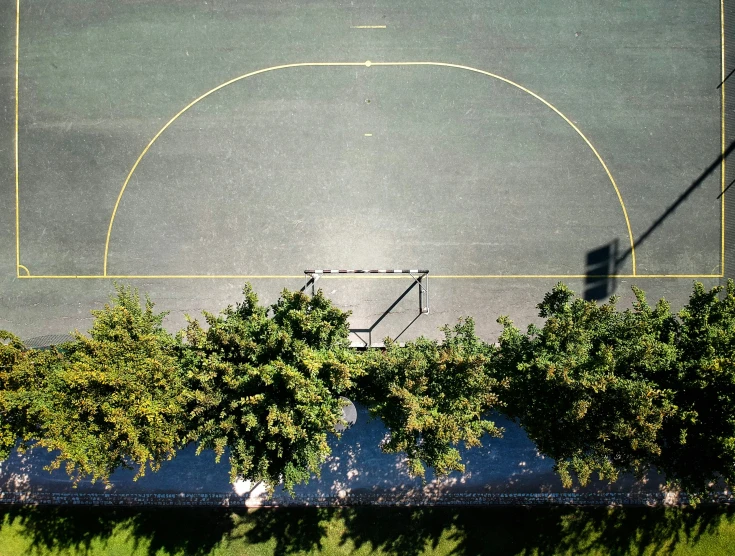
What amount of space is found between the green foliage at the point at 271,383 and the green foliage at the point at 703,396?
30.0 feet

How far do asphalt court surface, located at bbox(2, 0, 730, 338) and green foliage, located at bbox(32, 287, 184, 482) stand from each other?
16.8ft

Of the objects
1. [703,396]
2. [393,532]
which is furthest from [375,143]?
[393,532]

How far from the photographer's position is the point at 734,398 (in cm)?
1492

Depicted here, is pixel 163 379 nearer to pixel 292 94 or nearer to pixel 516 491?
pixel 292 94

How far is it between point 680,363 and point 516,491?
7.65m

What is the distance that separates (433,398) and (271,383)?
4335mm

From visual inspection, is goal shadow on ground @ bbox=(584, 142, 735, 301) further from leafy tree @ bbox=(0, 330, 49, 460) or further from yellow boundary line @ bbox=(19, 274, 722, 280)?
leafy tree @ bbox=(0, 330, 49, 460)

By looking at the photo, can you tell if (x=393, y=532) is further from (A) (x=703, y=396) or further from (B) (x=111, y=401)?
(A) (x=703, y=396)

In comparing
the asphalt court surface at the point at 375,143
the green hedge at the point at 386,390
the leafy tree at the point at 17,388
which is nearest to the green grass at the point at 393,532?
A: the green hedge at the point at 386,390

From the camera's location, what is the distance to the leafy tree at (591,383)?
48.0 ft

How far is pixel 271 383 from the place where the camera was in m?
14.5

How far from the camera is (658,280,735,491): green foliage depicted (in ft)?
49.1

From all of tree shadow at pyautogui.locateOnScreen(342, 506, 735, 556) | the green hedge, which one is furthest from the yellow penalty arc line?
tree shadow at pyautogui.locateOnScreen(342, 506, 735, 556)

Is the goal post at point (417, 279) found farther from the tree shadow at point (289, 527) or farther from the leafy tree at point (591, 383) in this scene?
the tree shadow at point (289, 527)
